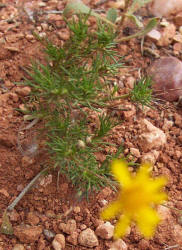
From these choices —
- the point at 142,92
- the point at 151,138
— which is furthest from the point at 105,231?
the point at 142,92

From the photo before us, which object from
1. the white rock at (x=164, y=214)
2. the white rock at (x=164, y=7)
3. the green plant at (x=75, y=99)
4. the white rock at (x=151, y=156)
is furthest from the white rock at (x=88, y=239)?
the white rock at (x=164, y=7)

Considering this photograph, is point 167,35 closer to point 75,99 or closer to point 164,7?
point 164,7

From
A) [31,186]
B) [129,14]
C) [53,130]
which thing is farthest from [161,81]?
[31,186]

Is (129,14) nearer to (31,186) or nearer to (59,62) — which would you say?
(59,62)

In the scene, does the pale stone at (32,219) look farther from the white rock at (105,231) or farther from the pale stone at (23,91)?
the pale stone at (23,91)

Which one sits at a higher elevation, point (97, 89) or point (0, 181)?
point (97, 89)
